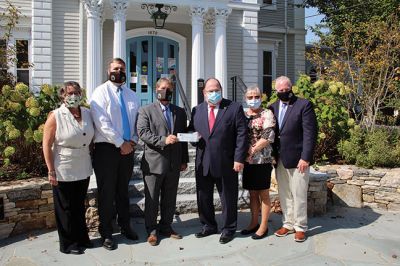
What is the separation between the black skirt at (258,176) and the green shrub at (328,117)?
290cm

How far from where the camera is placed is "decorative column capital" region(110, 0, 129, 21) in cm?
1007

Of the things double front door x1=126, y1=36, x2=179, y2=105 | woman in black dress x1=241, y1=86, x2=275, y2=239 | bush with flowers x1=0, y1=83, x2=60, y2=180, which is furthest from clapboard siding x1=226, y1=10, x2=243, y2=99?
woman in black dress x1=241, y1=86, x2=275, y2=239

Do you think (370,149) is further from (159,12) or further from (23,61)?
(23,61)

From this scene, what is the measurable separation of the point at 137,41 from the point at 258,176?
8.19 meters

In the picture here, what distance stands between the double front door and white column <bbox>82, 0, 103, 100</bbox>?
148 centimetres

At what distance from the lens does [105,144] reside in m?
4.36

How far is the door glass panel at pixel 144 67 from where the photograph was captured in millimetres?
11789

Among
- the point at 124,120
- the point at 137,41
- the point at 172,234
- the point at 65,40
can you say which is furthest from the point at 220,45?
the point at 172,234

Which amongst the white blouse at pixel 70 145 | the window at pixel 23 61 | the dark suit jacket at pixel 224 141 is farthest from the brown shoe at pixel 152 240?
the window at pixel 23 61

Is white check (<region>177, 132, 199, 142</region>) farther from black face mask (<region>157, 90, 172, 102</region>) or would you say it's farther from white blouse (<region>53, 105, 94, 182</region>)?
white blouse (<region>53, 105, 94, 182</region>)

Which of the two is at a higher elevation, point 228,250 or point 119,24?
point 119,24

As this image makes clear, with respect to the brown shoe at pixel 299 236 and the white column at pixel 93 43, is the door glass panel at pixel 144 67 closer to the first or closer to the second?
the white column at pixel 93 43

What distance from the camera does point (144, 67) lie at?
38.8ft

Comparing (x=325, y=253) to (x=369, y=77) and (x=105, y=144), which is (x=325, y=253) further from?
(x=369, y=77)
